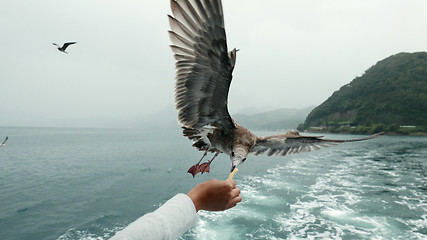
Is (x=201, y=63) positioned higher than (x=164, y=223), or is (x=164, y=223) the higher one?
(x=201, y=63)

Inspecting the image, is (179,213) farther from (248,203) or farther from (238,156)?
(248,203)

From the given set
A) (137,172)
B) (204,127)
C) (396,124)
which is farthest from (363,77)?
(204,127)

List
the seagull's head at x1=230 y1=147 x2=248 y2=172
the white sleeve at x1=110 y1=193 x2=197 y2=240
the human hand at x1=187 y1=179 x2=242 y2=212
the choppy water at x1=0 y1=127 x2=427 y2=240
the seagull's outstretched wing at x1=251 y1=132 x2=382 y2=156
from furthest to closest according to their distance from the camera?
the choppy water at x1=0 y1=127 x2=427 y2=240 → the seagull's outstretched wing at x1=251 y1=132 x2=382 y2=156 → the seagull's head at x1=230 y1=147 x2=248 y2=172 → the human hand at x1=187 y1=179 x2=242 y2=212 → the white sleeve at x1=110 y1=193 x2=197 y2=240

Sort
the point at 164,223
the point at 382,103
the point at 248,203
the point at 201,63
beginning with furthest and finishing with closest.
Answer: the point at 382,103 → the point at 248,203 → the point at 201,63 → the point at 164,223

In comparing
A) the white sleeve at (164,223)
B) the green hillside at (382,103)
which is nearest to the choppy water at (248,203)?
the white sleeve at (164,223)

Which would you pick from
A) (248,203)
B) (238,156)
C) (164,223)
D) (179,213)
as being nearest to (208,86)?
(238,156)

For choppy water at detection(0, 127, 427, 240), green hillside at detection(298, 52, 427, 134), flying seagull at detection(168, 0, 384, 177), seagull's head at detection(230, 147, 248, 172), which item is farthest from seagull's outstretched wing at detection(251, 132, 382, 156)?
green hillside at detection(298, 52, 427, 134)

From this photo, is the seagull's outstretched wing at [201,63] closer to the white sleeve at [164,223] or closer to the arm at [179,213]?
the arm at [179,213]

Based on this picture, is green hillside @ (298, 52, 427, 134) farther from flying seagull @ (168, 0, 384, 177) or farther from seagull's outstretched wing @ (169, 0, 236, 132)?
seagull's outstretched wing @ (169, 0, 236, 132)
